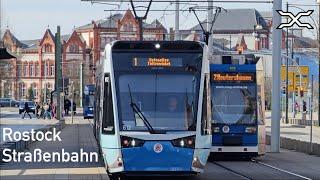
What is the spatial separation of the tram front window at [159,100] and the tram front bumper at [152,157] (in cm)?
41

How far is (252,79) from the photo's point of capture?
2611 centimetres

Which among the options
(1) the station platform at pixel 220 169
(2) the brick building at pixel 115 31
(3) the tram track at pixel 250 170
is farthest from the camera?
(2) the brick building at pixel 115 31

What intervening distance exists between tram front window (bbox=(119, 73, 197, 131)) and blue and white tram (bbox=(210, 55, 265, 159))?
26.6 feet

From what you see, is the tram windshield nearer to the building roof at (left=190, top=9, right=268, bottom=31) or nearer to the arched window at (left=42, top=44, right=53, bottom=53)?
the arched window at (left=42, top=44, right=53, bottom=53)

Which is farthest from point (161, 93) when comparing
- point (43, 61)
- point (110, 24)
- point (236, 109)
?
point (43, 61)

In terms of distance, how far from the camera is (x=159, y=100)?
17.8m

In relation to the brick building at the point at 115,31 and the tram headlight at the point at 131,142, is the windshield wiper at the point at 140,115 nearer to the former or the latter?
the tram headlight at the point at 131,142

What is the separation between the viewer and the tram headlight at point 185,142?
17469 millimetres

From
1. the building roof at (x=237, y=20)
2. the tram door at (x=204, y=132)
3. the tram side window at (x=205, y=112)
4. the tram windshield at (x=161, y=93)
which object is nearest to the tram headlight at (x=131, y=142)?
the tram windshield at (x=161, y=93)

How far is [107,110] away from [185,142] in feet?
6.36

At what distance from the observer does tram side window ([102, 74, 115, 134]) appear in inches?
700

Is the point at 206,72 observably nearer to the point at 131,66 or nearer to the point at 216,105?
the point at 131,66

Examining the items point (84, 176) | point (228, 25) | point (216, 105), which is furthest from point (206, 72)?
point (228, 25)

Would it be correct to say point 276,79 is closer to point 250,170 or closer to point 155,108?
point 250,170
